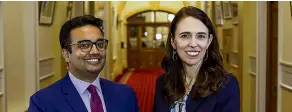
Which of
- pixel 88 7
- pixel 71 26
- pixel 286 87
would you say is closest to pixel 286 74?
pixel 286 87

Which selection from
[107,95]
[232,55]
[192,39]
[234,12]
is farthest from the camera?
[232,55]

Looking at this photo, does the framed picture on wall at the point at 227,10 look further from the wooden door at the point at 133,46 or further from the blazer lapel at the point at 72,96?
the wooden door at the point at 133,46

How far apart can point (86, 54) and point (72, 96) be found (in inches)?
8.7

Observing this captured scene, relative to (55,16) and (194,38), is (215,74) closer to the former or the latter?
(194,38)

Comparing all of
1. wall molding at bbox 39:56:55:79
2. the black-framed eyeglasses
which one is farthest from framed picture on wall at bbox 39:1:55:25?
the black-framed eyeglasses

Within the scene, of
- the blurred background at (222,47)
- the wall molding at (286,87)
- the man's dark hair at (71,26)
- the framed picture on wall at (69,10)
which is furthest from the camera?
the framed picture on wall at (69,10)

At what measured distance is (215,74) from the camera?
72.0 inches

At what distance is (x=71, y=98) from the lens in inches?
72.7

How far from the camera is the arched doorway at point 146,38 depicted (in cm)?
1927

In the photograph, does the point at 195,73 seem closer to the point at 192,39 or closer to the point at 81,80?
the point at 192,39

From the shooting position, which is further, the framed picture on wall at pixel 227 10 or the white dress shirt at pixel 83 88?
the framed picture on wall at pixel 227 10

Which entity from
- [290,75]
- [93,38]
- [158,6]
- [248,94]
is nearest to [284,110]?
[290,75]

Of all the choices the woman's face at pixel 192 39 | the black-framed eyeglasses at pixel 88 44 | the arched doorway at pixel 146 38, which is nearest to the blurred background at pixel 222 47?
the black-framed eyeglasses at pixel 88 44

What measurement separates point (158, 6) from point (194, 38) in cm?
1713
